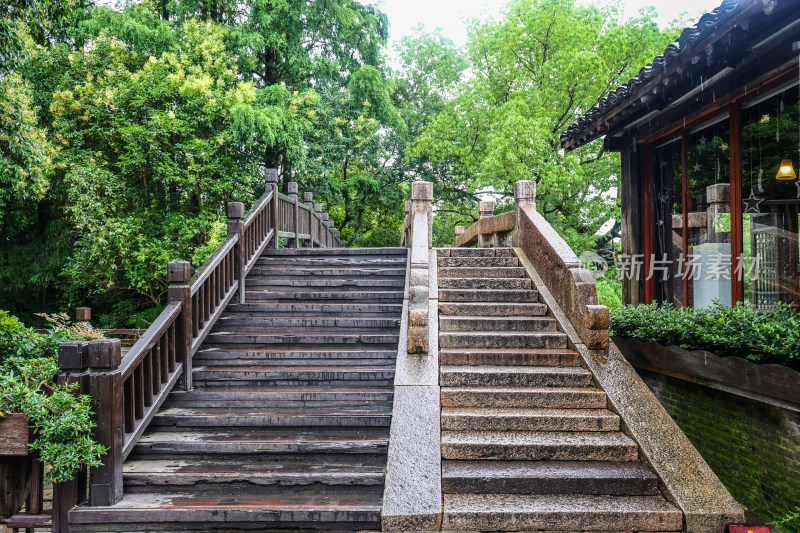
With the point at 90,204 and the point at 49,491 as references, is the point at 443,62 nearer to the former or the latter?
the point at 90,204

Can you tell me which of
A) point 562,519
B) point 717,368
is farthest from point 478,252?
point 562,519

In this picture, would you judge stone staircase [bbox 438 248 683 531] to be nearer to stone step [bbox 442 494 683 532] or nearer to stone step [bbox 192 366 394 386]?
stone step [bbox 442 494 683 532]

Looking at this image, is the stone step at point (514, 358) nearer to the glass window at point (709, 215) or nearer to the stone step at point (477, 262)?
the glass window at point (709, 215)

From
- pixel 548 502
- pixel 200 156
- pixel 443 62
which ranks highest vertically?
pixel 443 62

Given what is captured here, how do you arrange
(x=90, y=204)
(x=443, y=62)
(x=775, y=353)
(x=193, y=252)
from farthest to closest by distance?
(x=443, y=62)
(x=193, y=252)
(x=90, y=204)
(x=775, y=353)

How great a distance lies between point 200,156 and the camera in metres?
11.4

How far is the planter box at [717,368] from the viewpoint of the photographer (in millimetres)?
3912

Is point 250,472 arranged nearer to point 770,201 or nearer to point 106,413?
point 106,413

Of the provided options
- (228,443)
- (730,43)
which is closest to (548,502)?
(228,443)

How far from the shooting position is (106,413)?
3963mm

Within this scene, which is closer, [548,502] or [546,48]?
[548,502]

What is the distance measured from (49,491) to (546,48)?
61.3 feet

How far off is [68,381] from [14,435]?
1.58 ft

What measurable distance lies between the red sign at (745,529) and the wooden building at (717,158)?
2.74 meters
